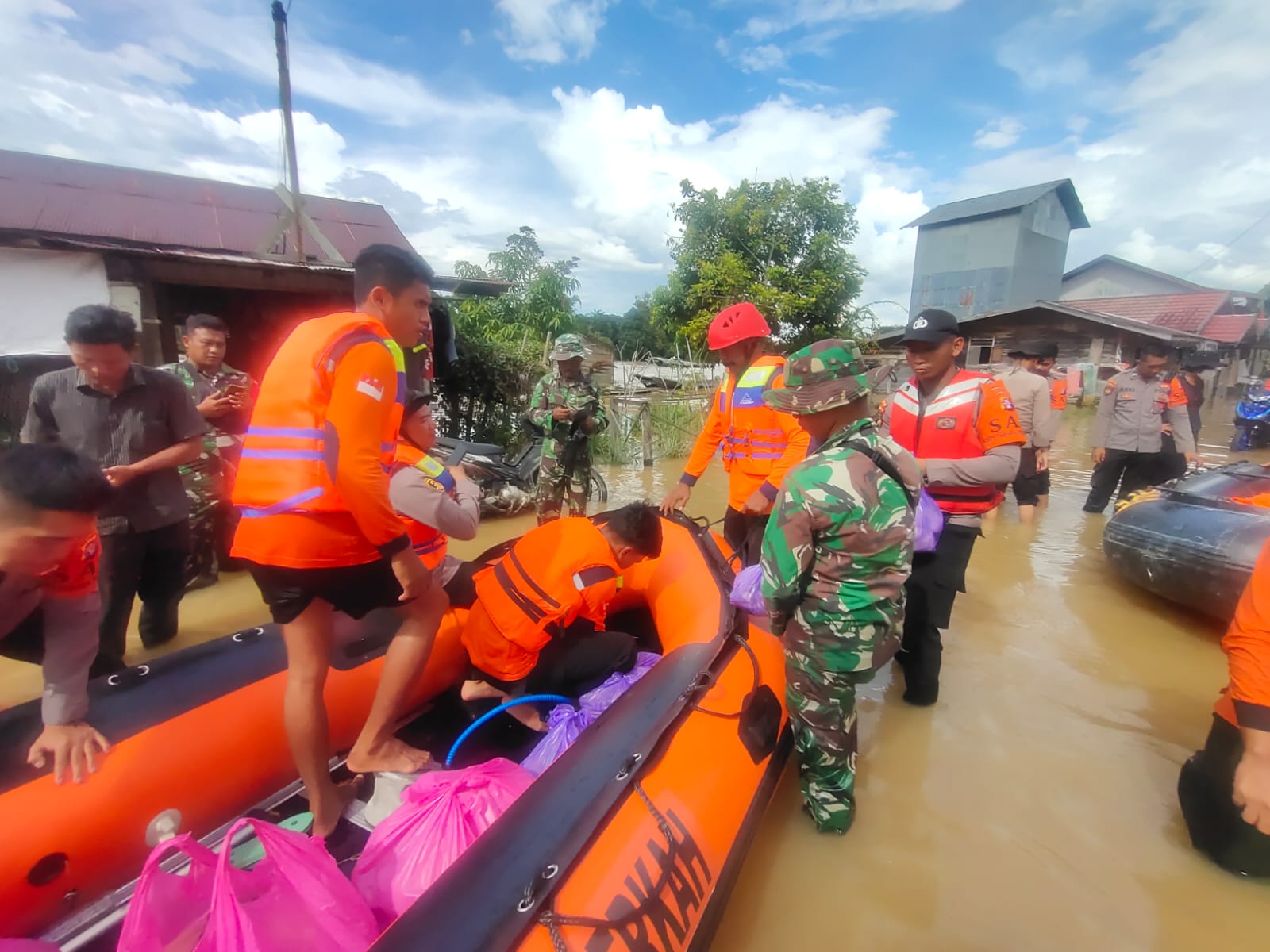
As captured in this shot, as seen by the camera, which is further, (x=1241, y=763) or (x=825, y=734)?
(x=825, y=734)

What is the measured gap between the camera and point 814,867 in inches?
76.6

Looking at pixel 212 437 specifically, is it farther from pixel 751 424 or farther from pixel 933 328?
pixel 933 328

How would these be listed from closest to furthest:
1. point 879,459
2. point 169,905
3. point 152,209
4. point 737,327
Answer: point 169,905 → point 879,459 → point 737,327 → point 152,209

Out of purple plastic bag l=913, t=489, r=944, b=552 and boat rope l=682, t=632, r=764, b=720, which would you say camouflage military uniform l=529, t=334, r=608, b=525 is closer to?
boat rope l=682, t=632, r=764, b=720

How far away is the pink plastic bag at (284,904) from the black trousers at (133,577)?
6.27 ft

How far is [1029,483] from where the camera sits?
5.32 m

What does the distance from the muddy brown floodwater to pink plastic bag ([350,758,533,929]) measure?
0.83 meters

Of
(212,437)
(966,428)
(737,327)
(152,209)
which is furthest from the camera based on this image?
(152,209)

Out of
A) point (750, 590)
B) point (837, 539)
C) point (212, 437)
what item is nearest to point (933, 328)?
point (837, 539)

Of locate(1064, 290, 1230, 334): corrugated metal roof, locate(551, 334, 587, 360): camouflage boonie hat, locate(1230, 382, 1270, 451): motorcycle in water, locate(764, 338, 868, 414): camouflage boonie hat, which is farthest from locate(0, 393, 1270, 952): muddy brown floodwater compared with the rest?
locate(1064, 290, 1230, 334): corrugated metal roof

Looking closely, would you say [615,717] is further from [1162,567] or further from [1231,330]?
[1231,330]

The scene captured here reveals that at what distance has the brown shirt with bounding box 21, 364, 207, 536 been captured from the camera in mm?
2328

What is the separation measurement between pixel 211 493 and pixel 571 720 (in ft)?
9.73

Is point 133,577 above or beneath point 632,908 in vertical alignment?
above
